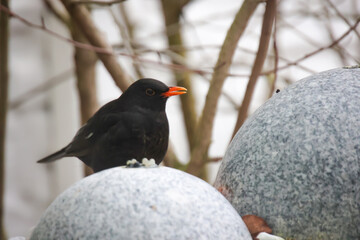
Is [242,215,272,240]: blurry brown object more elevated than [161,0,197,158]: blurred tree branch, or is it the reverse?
[161,0,197,158]: blurred tree branch

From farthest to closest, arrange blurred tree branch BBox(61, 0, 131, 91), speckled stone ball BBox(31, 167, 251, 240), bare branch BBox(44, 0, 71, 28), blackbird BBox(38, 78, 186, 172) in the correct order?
bare branch BBox(44, 0, 71, 28) → blurred tree branch BBox(61, 0, 131, 91) → blackbird BBox(38, 78, 186, 172) → speckled stone ball BBox(31, 167, 251, 240)

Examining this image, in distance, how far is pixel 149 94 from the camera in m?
1.80

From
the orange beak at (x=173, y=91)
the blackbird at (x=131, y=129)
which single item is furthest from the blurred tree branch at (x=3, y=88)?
the orange beak at (x=173, y=91)

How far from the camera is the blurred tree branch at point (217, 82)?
183 cm

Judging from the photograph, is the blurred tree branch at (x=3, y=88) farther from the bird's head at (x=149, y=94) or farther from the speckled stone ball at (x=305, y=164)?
the speckled stone ball at (x=305, y=164)

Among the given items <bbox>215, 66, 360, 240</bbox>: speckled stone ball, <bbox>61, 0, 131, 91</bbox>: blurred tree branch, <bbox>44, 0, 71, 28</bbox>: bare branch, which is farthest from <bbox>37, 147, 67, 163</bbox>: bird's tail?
<bbox>44, 0, 71, 28</bbox>: bare branch

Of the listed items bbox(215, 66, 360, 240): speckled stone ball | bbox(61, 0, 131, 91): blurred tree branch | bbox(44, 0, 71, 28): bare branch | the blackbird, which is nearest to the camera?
bbox(215, 66, 360, 240): speckled stone ball

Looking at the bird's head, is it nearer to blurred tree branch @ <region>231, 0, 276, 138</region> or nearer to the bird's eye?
the bird's eye

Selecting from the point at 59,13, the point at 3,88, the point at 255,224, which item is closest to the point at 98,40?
the point at 3,88

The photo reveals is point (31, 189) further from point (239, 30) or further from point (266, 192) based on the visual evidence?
point (266, 192)

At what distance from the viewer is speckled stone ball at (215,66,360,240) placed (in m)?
1.23

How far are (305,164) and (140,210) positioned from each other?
1.39ft

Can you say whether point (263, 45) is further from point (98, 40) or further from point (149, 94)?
point (98, 40)

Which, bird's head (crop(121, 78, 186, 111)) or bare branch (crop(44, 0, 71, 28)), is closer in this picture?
bird's head (crop(121, 78, 186, 111))
